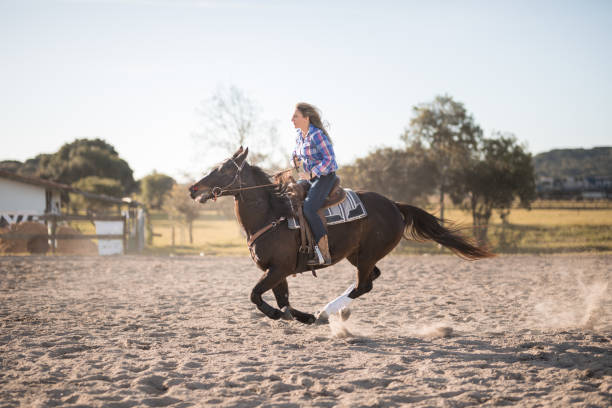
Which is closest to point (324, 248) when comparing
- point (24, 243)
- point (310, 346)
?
point (310, 346)

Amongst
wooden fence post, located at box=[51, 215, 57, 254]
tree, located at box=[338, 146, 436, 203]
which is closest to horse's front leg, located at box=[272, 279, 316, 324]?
wooden fence post, located at box=[51, 215, 57, 254]

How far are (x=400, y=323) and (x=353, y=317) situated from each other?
30.2 inches

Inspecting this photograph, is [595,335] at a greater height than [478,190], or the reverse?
[478,190]

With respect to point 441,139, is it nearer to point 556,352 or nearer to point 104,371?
point 556,352

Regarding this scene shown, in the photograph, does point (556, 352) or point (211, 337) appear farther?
point (211, 337)

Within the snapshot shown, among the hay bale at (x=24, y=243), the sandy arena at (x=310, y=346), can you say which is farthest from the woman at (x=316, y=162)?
the hay bale at (x=24, y=243)

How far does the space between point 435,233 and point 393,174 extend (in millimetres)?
16036

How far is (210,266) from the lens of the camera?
14.6 meters

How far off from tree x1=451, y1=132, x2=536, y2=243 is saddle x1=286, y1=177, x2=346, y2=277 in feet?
62.0

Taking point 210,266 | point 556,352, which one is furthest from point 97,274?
point 556,352

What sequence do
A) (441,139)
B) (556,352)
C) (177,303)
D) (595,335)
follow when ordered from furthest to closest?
(441,139) → (177,303) → (595,335) → (556,352)

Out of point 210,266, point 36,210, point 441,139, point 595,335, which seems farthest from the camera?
point 441,139

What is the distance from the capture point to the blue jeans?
223 inches

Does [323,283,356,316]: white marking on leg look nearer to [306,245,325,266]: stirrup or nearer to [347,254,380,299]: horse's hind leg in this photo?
[347,254,380,299]: horse's hind leg
